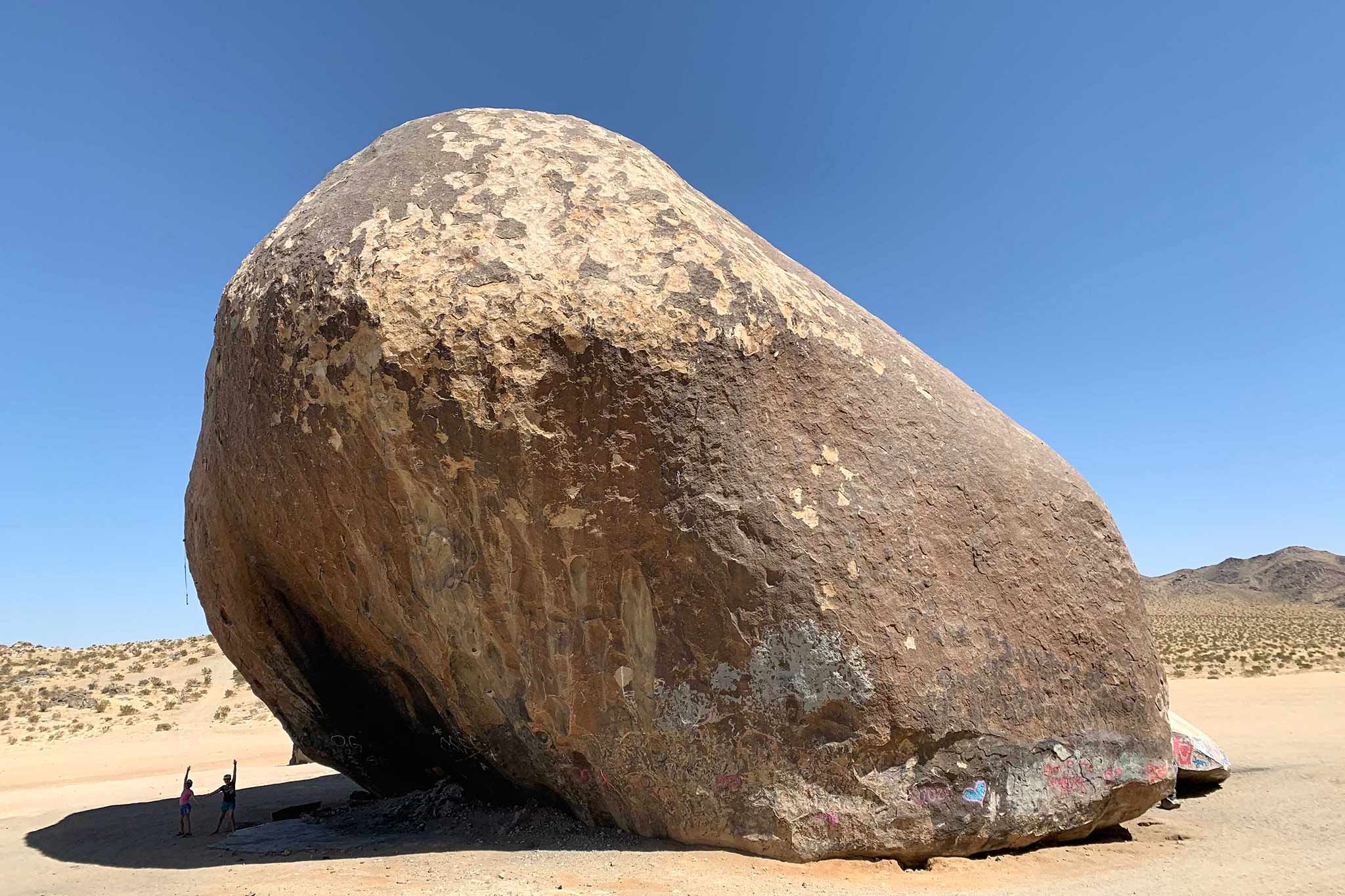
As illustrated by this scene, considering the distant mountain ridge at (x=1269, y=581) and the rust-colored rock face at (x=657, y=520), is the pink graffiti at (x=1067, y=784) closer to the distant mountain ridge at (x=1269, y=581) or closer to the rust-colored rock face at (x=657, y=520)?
the rust-colored rock face at (x=657, y=520)

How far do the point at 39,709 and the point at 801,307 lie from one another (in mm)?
22009

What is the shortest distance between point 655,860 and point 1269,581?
8930 cm

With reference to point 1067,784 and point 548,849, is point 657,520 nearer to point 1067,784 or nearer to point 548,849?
point 548,849

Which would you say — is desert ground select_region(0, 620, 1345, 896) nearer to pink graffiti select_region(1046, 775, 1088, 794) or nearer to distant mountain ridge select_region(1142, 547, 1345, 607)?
pink graffiti select_region(1046, 775, 1088, 794)

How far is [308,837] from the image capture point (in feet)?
20.1

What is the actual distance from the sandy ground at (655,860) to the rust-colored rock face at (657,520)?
0.77 feet

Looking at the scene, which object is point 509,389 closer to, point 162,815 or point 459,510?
point 459,510

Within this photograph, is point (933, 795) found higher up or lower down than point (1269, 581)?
lower down

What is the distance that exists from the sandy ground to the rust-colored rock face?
23 cm

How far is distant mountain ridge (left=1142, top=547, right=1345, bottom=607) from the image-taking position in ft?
229

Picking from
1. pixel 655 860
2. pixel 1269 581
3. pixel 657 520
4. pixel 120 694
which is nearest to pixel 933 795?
pixel 655 860

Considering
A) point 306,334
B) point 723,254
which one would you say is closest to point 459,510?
point 306,334

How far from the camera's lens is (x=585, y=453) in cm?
482

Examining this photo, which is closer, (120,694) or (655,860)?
(655,860)
